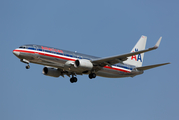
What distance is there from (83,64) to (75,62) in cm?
122

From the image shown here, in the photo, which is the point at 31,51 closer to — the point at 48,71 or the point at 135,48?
the point at 48,71

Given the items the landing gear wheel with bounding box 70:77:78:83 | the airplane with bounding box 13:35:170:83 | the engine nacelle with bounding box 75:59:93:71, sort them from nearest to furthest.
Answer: the airplane with bounding box 13:35:170:83 < the engine nacelle with bounding box 75:59:93:71 < the landing gear wheel with bounding box 70:77:78:83

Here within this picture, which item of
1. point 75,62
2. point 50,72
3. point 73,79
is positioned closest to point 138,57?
point 73,79

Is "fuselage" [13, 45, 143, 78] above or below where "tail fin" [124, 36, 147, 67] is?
below

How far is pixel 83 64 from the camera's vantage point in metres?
41.8

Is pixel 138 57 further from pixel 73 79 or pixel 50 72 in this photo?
pixel 50 72

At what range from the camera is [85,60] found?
42719 millimetres

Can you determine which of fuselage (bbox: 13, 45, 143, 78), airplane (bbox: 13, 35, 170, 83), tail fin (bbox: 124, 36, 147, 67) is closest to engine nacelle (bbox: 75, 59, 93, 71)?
airplane (bbox: 13, 35, 170, 83)

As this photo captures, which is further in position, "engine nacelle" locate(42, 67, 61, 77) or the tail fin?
the tail fin

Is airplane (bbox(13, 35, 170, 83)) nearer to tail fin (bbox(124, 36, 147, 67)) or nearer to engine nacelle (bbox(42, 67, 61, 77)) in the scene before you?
engine nacelle (bbox(42, 67, 61, 77))

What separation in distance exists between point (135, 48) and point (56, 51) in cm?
1853

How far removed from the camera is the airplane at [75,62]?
40.2 meters

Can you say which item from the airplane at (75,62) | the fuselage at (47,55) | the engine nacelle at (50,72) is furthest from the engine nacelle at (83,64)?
the engine nacelle at (50,72)

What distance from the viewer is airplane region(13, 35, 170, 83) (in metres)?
40.2
